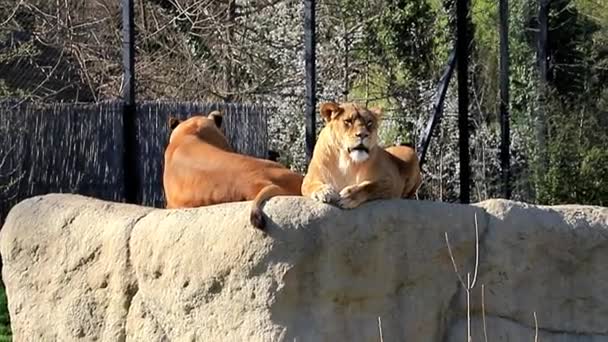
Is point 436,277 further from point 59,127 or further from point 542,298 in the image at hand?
point 59,127

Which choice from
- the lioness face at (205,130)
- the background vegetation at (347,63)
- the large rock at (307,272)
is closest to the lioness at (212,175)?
the lioness face at (205,130)

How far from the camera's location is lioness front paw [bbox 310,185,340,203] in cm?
588

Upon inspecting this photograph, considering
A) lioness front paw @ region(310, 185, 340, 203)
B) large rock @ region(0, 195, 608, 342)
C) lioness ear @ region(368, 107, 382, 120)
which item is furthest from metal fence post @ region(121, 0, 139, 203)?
lioness front paw @ region(310, 185, 340, 203)

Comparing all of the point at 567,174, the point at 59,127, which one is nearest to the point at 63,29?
the point at 59,127

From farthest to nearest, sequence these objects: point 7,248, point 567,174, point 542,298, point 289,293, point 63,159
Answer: point 567,174 < point 63,159 < point 7,248 < point 542,298 < point 289,293

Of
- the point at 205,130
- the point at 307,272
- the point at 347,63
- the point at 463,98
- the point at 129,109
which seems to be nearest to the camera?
the point at 307,272

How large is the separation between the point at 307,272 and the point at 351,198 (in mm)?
388

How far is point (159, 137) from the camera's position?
10.8 metres

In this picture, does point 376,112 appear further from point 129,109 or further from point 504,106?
point 504,106

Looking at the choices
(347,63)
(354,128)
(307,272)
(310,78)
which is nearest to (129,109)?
(310,78)

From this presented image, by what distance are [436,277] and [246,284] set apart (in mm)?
877

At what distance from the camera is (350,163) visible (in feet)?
20.4

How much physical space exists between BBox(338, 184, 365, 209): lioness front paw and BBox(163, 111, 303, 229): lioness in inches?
28.1

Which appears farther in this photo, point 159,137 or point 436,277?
point 159,137
